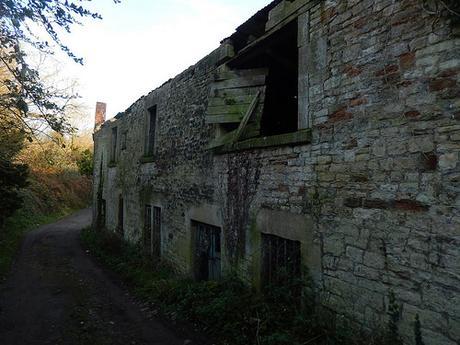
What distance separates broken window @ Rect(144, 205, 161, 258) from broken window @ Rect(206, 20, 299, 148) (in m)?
3.94

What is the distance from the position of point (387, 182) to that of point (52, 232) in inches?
657

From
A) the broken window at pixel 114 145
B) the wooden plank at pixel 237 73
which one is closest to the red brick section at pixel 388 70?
the wooden plank at pixel 237 73

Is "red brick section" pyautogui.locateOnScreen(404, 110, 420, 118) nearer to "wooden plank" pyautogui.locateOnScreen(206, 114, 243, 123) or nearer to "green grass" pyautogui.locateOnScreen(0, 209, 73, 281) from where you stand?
"wooden plank" pyautogui.locateOnScreen(206, 114, 243, 123)

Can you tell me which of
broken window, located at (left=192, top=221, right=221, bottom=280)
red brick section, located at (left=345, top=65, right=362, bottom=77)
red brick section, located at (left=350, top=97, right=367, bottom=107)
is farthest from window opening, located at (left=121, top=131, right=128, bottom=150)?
red brick section, located at (left=350, top=97, right=367, bottom=107)

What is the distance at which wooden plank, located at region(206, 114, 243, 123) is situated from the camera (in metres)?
6.71

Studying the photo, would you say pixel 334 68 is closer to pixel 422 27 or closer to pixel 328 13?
pixel 328 13

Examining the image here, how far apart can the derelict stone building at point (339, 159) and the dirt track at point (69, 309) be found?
168 cm

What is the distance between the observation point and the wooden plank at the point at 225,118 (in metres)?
6.71

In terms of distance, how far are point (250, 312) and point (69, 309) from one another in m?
3.84

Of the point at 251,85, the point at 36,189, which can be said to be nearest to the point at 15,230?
the point at 36,189

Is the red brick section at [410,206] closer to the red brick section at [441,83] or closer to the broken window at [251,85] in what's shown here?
the red brick section at [441,83]

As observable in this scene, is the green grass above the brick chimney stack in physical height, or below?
below

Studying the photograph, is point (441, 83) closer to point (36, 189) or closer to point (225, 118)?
point (225, 118)

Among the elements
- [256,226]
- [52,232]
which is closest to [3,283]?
[256,226]
